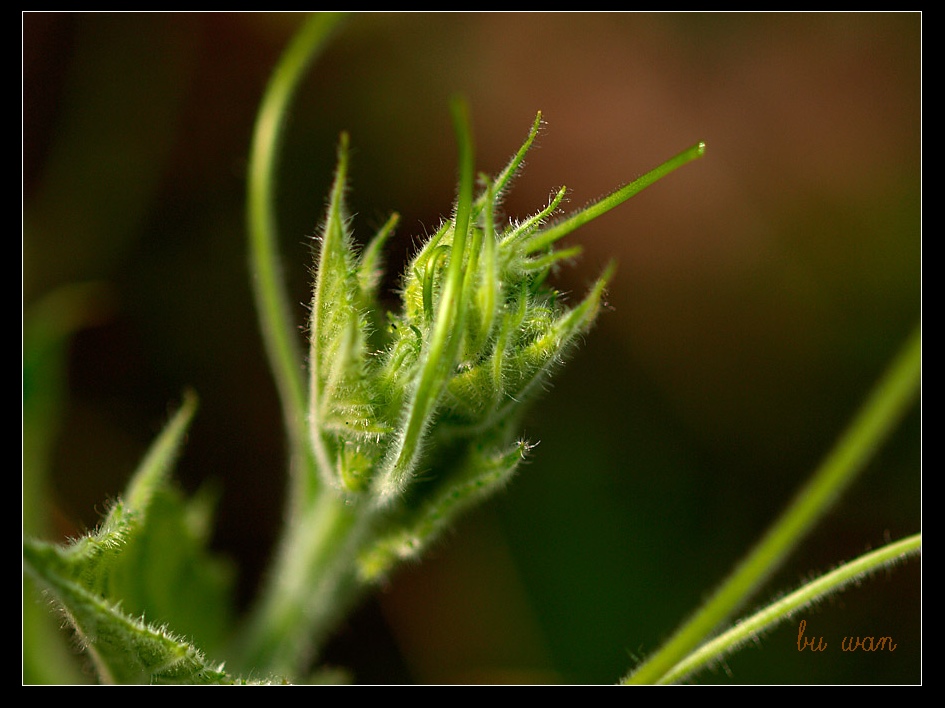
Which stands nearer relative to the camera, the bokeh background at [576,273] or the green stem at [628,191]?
the green stem at [628,191]

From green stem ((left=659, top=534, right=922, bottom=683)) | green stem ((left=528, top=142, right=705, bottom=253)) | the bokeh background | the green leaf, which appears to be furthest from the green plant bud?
the bokeh background

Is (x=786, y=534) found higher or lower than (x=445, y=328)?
lower

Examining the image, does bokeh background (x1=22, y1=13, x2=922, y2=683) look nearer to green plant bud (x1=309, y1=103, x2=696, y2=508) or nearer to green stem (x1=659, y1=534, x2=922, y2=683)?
green stem (x1=659, y1=534, x2=922, y2=683)

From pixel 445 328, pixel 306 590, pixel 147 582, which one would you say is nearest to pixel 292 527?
pixel 306 590

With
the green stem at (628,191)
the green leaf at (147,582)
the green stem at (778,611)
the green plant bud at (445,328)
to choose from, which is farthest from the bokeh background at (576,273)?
the green stem at (628,191)

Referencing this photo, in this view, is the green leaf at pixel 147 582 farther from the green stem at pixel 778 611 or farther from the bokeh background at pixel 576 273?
the green stem at pixel 778 611

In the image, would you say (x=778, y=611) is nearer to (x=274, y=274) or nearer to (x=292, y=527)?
(x=292, y=527)
